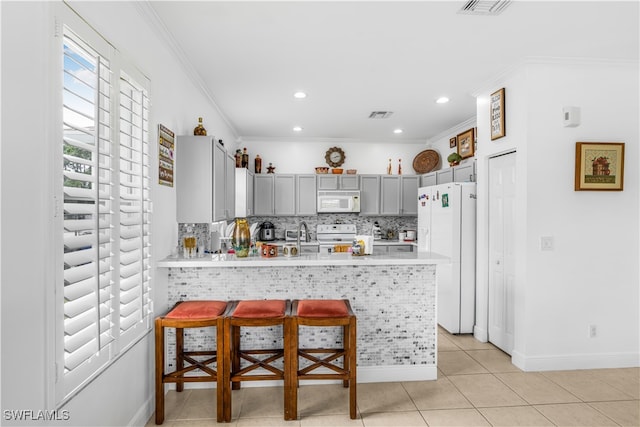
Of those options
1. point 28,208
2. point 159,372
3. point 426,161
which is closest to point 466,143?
point 426,161

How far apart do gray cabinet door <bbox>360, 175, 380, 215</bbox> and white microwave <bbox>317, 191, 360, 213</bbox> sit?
0.18m

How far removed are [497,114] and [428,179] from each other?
2.29 m

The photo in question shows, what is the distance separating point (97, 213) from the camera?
174 centimetres

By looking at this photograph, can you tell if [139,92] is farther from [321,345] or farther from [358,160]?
[358,160]

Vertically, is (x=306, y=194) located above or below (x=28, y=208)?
above

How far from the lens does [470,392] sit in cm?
283

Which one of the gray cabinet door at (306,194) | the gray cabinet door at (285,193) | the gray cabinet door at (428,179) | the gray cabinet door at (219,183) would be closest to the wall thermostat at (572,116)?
the gray cabinet door at (428,179)

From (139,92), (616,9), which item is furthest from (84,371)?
(616,9)

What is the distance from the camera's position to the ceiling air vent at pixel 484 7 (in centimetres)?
228

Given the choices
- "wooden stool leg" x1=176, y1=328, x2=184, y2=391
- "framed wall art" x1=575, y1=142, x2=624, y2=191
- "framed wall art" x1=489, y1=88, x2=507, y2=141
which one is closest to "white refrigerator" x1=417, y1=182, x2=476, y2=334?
"framed wall art" x1=489, y1=88, x2=507, y2=141

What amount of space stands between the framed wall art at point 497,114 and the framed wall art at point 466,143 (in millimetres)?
1355

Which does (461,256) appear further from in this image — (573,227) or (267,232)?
(267,232)

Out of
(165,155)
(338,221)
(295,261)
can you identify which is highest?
(165,155)

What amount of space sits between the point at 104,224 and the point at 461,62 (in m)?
2.97
